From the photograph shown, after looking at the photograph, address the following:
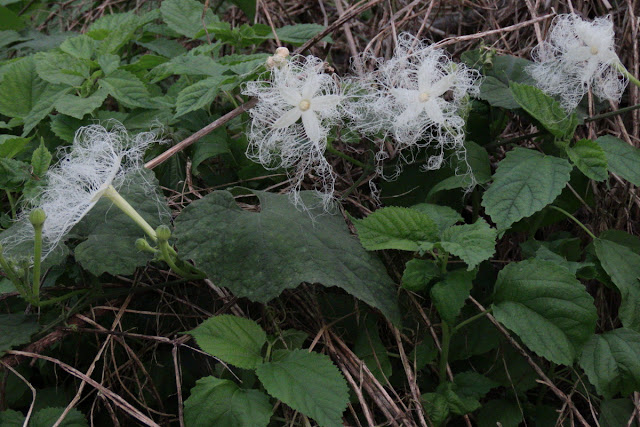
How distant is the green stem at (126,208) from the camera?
96cm

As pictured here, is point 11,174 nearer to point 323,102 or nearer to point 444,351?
point 323,102

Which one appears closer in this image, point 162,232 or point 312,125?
point 162,232

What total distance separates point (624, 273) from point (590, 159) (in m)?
0.20

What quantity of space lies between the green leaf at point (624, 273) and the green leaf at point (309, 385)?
1.64 feet

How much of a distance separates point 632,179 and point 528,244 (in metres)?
0.20

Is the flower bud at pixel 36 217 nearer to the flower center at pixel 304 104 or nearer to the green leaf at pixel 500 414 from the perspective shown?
the flower center at pixel 304 104

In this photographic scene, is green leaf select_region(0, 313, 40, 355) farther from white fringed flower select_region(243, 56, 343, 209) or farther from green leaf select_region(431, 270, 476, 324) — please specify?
green leaf select_region(431, 270, 476, 324)

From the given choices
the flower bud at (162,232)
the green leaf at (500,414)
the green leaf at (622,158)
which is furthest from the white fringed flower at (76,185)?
the green leaf at (622,158)

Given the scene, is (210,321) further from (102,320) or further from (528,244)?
(528,244)

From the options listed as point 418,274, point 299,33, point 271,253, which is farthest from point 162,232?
point 299,33

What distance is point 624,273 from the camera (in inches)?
41.3

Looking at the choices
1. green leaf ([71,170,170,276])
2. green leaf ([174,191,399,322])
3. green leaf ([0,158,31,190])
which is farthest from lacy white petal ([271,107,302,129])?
green leaf ([0,158,31,190])

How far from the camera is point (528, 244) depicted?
1.08m

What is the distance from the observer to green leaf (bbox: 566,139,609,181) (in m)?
1.02
